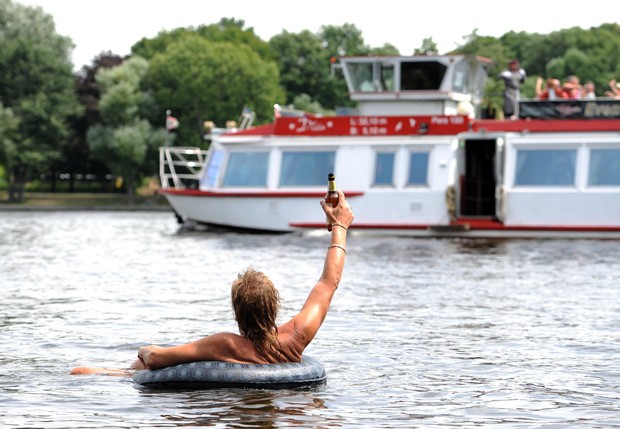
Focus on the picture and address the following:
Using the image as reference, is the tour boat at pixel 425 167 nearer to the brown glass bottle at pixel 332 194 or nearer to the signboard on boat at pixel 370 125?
the signboard on boat at pixel 370 125

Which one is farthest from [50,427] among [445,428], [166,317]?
[166,317]

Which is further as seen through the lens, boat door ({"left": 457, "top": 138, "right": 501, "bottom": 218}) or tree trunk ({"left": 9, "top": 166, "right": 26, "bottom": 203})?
tree trunk ({"left": 9, "top": 166, "right": 26, "bottom": 203})

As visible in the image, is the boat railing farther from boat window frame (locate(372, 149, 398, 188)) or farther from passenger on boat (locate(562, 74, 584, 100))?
passenger on boat (locate(562, 74, 584, 100))

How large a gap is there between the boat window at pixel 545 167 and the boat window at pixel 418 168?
7.84ft

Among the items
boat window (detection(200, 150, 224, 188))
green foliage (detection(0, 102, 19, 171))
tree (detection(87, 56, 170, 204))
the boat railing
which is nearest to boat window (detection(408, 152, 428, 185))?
boat window (detection(200, 150, 224, 188))

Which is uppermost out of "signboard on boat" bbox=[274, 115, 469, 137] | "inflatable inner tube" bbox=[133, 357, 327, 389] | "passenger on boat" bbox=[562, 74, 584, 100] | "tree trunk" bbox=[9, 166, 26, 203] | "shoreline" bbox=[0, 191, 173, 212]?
"passenger on boat" bbox=[562, 74, 584, 100]

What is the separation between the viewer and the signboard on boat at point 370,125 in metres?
38.5

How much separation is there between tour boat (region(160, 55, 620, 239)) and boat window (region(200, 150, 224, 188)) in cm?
7

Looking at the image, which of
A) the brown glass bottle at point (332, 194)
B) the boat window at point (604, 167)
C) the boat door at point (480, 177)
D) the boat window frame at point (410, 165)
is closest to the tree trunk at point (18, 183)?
the boat door at point (480, 177)

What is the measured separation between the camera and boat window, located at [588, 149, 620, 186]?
37250 millimetres

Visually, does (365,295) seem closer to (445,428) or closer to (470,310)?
A: (470,310)

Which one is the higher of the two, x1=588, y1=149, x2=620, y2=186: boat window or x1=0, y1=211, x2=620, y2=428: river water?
x1=588, y1=149, x2=620, y2=186: boat window

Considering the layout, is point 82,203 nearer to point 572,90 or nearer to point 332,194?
point 572,90

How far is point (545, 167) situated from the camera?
37656 mm
